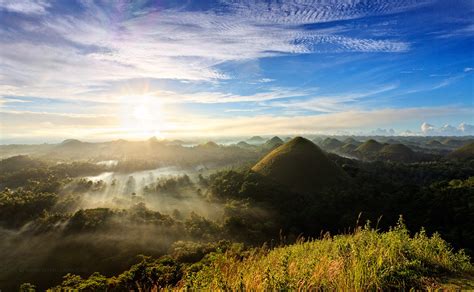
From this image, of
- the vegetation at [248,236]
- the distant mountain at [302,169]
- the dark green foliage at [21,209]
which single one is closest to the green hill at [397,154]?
the vegetation at [248,236]

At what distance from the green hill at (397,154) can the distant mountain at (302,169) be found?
246 feet

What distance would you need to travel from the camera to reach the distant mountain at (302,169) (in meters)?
64.6

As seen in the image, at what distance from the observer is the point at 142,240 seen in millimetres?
29703

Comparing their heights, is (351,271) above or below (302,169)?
above

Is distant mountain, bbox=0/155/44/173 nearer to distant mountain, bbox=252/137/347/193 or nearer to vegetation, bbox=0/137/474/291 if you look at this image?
vegetation, bbox=0/137/474/291

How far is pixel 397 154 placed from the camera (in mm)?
138250

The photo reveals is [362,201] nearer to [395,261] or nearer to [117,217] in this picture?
[117,217]

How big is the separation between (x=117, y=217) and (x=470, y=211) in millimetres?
41162

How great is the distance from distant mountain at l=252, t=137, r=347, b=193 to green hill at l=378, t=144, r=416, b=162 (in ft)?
246

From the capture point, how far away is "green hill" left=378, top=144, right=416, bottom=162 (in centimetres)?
13450

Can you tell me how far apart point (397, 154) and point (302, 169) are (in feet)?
298

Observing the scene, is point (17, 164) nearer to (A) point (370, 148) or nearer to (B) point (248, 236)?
(B) point (248, 236)

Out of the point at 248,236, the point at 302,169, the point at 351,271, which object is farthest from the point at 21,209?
the point at 302,169

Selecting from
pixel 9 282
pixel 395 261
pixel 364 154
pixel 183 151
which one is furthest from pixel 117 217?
pixel 183 151
